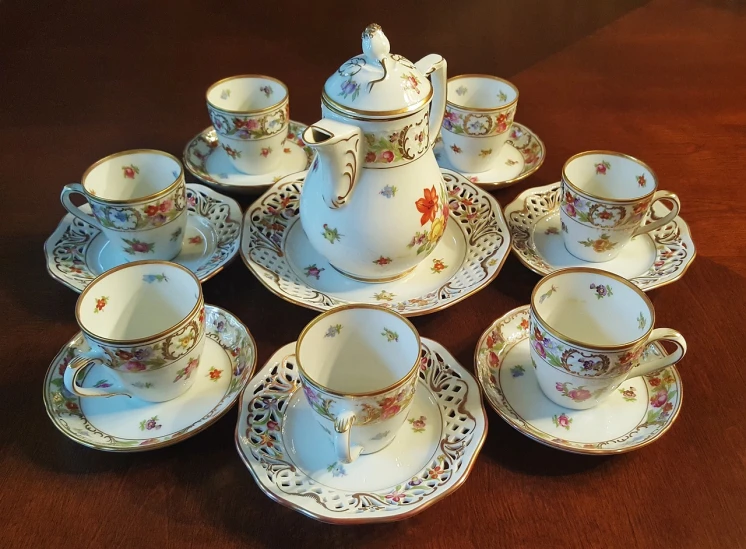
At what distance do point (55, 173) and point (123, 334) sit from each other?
434 mm

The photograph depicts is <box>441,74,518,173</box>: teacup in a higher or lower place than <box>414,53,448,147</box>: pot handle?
lower

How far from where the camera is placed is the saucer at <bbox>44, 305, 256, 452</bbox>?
591 mm

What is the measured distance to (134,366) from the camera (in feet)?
1.94

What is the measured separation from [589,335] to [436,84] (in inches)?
13.5

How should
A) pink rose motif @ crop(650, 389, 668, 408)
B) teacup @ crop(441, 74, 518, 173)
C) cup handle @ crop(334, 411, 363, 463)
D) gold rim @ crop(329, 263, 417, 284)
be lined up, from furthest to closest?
teacup @ crop(441, 74, 518, 173) → gold rim @ crop(329, 263, 417, 284) → pink rose motif @ crop(650, 389, 668, 408) → cup handle @ crop(334, 411, 363, 463)

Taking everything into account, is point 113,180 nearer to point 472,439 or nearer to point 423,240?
point 423,240

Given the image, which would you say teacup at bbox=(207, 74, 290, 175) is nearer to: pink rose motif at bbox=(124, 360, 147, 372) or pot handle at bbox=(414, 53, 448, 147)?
pot handle at bbox=(414, 53, 448, 147)

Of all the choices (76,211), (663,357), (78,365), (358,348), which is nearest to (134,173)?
(76,211)

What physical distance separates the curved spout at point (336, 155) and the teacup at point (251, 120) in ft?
0.92

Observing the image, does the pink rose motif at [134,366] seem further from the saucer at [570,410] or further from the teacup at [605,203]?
the teacup at [605,203]

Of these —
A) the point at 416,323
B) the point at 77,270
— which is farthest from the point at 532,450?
the point at 77,270

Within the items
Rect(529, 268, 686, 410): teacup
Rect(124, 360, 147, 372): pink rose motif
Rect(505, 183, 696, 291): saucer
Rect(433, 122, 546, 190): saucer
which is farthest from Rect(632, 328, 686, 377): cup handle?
Rect(124, 360, 147, 372): pink rose motif

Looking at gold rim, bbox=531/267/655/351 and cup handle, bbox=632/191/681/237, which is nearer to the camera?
gold rim, bbox=531/267/655/351

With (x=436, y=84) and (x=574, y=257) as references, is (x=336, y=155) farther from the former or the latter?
(x=574, y=257)
